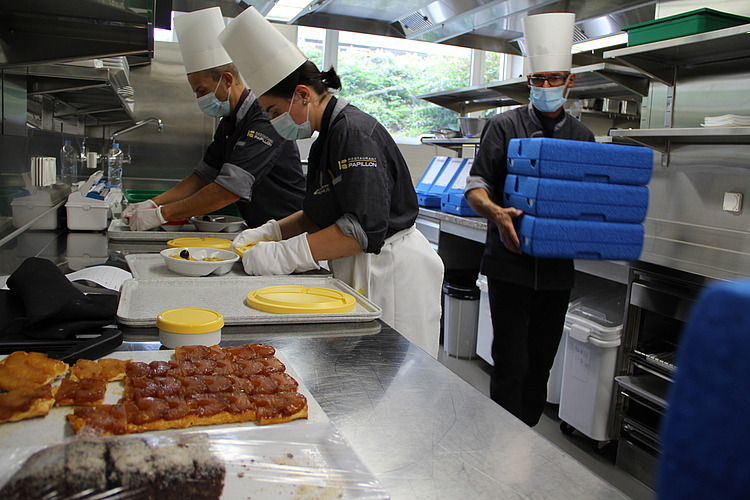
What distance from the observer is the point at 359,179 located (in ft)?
5.45

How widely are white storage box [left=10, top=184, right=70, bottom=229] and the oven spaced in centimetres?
246

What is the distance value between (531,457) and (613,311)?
7.22 feet

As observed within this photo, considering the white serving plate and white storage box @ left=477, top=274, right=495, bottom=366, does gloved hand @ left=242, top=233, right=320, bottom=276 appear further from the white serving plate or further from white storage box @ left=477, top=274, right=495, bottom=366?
white storage box @ left=477, top=274, right=495, bottom=366

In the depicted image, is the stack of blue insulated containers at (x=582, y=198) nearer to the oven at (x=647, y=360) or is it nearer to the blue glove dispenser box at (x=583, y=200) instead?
the blue glove dispenser box at (x=583, y=200)

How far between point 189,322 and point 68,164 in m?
2.74

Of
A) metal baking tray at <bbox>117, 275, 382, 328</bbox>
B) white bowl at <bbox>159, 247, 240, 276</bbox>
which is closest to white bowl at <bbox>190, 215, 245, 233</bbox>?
white bowl at <bbox>159, 247, 240, 276</bbox>

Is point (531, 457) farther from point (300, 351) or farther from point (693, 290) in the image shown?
point (693, 290)

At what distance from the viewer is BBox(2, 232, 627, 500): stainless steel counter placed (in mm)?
667

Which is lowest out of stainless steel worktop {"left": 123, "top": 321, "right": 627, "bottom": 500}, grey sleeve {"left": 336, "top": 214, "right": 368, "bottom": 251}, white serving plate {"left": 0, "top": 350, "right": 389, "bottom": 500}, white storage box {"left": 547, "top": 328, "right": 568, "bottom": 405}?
white storage box {"left": 547, "top": 328, "right": 568, "bottom": 405}

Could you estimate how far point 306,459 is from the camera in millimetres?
671

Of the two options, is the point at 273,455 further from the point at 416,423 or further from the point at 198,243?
the point at 198,243

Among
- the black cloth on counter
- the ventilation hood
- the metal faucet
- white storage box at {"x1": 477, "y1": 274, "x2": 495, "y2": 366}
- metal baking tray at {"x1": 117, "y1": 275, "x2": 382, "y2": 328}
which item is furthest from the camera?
the metal faucet

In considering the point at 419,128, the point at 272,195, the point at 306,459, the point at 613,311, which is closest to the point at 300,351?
the point at 306,459

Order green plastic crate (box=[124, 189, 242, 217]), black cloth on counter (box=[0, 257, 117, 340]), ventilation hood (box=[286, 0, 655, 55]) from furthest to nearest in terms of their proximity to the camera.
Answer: green plastic crate (box=[124, 189, 242, 217]) → ventilation hood (box=[286, 0, 655, 55]) → black cloth on counter (box=[0, 257, 117, 340])
